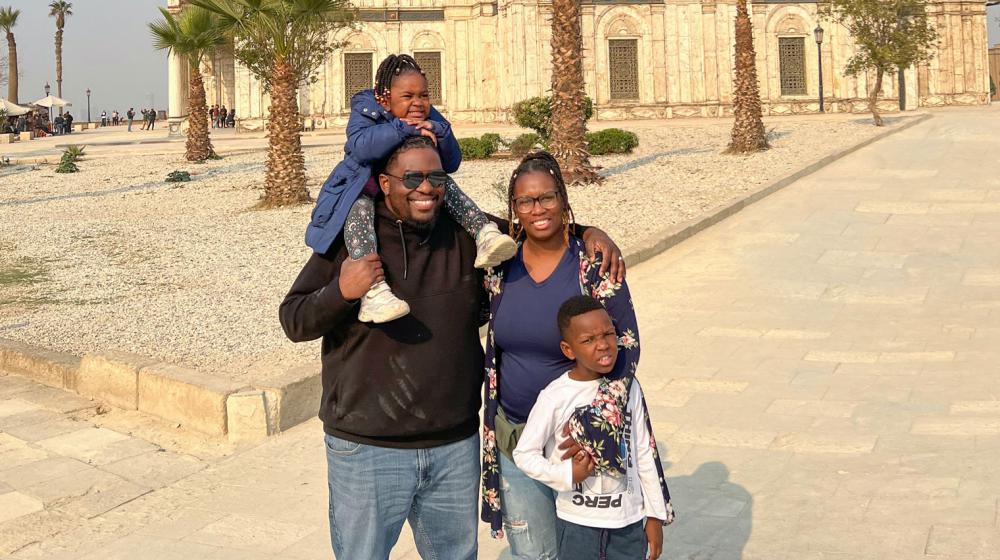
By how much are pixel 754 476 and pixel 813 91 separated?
Answer: 120ft

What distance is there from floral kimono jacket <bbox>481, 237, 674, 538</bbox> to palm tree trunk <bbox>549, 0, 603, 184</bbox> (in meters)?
14.2

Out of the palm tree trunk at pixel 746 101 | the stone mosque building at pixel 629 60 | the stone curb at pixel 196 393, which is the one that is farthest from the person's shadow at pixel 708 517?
the stone mosque building at pixel 629 60

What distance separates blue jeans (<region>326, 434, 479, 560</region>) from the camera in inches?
114

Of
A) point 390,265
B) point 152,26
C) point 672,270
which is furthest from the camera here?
point 152,26

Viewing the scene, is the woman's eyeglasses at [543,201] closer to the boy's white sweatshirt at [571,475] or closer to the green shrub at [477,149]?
the boy's white sweatshirt at [571,475]

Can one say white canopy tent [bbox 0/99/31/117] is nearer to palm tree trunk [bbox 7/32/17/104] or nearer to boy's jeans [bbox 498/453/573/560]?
palm tree trunk [bbox 7/32/17/104]

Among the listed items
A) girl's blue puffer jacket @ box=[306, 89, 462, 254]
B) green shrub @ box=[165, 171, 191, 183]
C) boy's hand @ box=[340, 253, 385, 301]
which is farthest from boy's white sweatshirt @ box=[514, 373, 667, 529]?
green shrub @ box=[165, 171, 191, 183]

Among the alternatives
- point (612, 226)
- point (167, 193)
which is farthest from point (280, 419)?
point (167, 193)

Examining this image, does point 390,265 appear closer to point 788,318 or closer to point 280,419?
point 280,419

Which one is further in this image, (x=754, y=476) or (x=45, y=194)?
(x=45, y=194)

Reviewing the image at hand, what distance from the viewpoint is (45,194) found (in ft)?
69.6

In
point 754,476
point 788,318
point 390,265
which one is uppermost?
point 390,265

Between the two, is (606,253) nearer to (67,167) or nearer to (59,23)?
(67,167)

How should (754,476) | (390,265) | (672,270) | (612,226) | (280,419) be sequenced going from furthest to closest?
(612,226) < (672,270) < (280,419) < (754,476) < (390,265)
